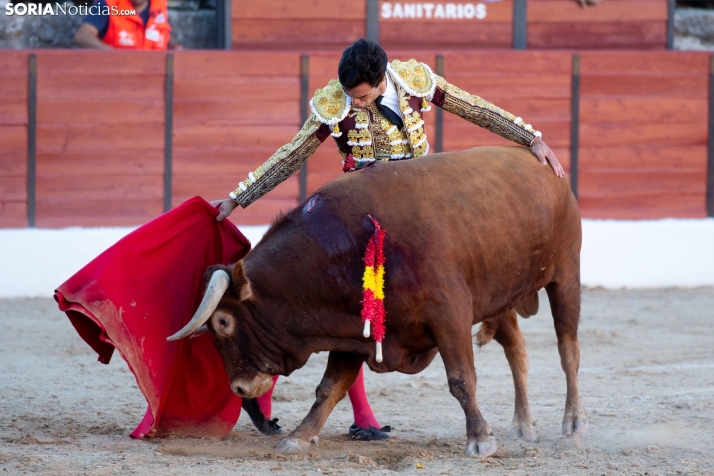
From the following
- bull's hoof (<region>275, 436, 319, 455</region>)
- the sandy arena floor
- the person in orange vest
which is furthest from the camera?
the person in orange vest

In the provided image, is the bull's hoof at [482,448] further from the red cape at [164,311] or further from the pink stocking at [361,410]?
the red cape at [164,311]

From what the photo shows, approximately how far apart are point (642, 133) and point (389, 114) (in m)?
4.72

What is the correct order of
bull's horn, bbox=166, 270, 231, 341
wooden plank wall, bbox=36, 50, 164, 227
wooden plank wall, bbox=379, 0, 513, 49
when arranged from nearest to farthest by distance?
bull's horn, bbox=166, 270, 231, 341, wooden plank wall, bbox=36, 50, 164, 227, wooden plank wall, bbox=379, 0, 513, 49

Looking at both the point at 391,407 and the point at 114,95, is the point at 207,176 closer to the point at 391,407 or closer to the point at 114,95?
the point at 114,95

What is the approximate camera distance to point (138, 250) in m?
3.91

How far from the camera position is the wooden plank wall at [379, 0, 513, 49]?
26.0ft

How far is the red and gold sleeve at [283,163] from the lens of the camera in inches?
151

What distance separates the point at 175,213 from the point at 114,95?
3503 mm

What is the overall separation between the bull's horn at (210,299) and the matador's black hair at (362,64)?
787 mm

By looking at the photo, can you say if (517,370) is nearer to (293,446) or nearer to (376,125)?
(293,446)

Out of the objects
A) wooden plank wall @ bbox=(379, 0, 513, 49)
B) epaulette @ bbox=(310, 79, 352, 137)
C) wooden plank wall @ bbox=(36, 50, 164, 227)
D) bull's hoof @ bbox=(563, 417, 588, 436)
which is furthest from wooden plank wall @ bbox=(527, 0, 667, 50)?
bull's hoof @ bbox=(563, 417, 588, 436)

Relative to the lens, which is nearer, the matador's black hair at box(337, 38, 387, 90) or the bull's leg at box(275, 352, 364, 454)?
the matador's black hair at box(337, 38, 387, 90)

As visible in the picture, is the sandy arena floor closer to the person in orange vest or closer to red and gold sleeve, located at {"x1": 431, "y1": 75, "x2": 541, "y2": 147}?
red and gold sleeve, located at {"x1": 431, "y1": 75, "x2": 541, "y2": 147}

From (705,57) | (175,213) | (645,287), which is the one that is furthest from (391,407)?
(705,57)
